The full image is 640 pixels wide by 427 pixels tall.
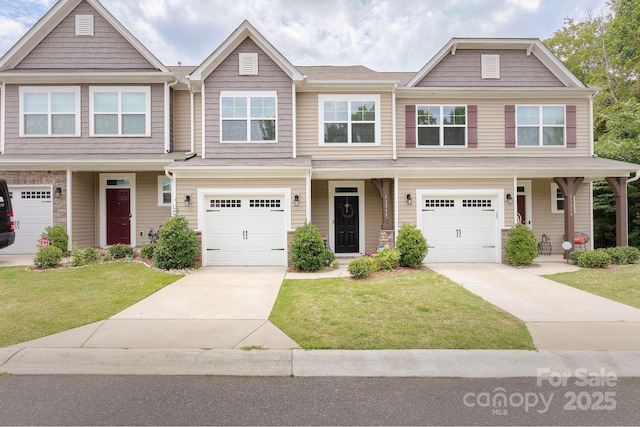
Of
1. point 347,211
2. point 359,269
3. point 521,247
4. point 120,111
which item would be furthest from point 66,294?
point 521,247

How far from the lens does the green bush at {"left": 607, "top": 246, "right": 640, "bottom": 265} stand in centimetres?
1007

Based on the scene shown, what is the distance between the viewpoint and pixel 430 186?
1082cm

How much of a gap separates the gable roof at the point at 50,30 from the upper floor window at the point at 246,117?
278cm

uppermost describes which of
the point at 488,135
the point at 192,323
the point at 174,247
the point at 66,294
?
the point at 488,135

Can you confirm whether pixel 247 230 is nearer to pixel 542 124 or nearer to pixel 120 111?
pixel 120 111

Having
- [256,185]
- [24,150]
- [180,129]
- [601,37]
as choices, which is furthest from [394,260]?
[601,37]

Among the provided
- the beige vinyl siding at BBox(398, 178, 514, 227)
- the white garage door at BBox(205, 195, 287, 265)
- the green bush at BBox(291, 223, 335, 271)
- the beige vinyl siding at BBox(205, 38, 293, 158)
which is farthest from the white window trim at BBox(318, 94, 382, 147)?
the green bush at BBox(291, 223, 335, 271)

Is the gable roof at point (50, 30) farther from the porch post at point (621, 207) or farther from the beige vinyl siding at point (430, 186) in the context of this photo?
the porch post at point (621, 207)

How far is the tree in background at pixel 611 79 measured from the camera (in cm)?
1364

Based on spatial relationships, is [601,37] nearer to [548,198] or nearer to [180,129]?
[548,198]

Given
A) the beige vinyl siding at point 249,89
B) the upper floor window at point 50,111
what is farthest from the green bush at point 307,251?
the upper floor window at point 50,111

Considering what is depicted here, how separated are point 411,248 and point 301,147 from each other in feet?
17.4

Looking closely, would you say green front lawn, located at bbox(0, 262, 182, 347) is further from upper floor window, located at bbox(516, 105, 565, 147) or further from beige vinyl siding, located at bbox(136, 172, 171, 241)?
upper floor window, located at bbox(516, 105, 565, 147)

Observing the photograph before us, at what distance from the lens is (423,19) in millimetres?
18812
